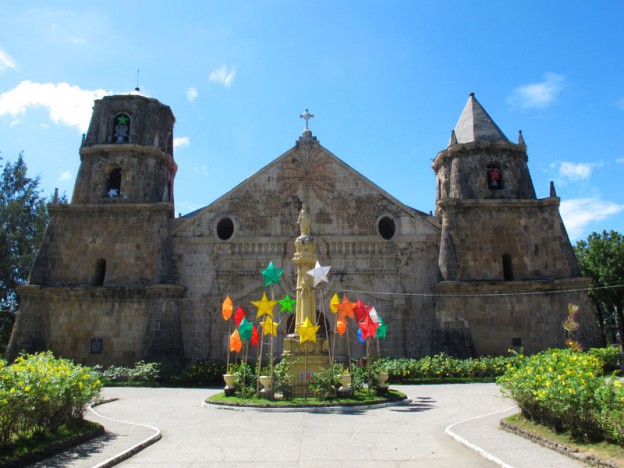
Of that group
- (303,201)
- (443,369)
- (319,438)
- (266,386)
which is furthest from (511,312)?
(319,438)

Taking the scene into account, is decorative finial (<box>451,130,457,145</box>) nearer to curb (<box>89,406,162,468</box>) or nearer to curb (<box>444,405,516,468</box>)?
curb (<box>444,405,516,468</box>)

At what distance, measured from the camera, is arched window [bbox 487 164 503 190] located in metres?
24.8

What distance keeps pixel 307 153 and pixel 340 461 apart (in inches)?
726

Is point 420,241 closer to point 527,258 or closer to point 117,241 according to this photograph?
point 527,258

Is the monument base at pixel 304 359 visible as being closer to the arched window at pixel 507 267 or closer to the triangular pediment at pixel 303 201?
the triangular pediment at pixel 303 201

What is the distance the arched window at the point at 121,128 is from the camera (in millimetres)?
25344

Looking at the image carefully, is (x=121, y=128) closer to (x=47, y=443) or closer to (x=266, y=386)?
(x=266, y=386)

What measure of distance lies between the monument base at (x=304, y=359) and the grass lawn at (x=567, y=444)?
5.73 metres

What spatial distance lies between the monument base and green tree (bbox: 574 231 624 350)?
24.7 meters

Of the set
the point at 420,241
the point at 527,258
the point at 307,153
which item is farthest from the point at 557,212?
the point at 307,153

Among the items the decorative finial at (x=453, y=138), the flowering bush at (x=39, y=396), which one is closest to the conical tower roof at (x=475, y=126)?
the decorative finial at (x=453, y=138)

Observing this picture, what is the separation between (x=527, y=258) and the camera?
2311 cm

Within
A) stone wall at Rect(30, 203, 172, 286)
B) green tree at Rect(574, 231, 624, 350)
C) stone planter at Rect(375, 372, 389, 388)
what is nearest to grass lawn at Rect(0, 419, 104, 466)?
stone planter at Rect(375, 372, 389, 388)

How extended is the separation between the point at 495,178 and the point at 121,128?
19.4 m
